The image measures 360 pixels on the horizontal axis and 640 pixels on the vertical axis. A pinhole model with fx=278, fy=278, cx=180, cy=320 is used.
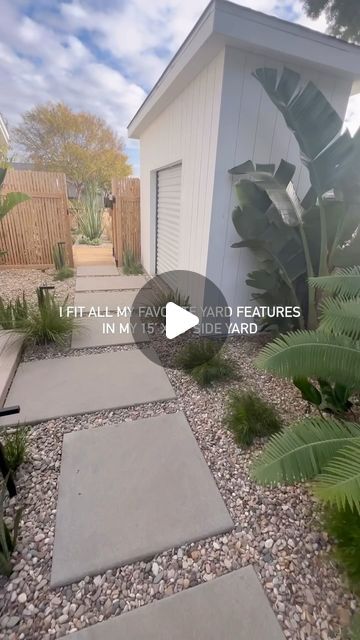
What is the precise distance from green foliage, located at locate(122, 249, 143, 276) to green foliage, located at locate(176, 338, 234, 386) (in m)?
4.13

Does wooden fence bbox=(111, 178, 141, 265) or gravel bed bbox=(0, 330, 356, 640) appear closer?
gravel bed bbox=(0, 330, 356, 640)

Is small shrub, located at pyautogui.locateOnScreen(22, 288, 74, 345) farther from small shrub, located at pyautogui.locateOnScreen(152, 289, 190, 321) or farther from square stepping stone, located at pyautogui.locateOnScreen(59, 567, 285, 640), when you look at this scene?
square stepping stone, located at pyautogui.locateOnScreen(59, 567, 285, 640)

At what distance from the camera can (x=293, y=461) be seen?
4.40ft

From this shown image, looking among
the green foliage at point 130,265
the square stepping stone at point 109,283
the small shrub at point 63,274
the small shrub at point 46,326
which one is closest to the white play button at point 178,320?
the small shrub at point 46,326

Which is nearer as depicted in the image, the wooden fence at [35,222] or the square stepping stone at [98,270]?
the wooden fence at [35,222]

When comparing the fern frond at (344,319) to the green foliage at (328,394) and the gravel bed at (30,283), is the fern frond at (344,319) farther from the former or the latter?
the gravel bed at (30,283)

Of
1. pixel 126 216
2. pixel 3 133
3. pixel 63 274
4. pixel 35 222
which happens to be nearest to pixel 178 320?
pixel 63 274

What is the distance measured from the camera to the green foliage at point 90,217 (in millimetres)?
10891

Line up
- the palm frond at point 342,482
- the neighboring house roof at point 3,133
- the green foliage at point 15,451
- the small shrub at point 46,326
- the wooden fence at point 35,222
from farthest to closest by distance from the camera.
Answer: the neighboring house roof at point 3,133 → the wooden fence at point 35,222 → the small shrub at point 46,326 → the green foliage at point 15,451 → the palm frond at point 342,482

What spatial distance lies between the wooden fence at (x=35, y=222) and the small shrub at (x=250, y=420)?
6283 mm

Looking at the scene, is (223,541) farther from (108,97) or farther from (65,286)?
(108,97)

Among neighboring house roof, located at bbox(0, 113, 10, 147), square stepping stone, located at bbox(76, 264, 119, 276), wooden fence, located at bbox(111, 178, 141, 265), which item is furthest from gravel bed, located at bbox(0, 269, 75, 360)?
neighboring house roof, located at bbox(0, 113, 10, 147)

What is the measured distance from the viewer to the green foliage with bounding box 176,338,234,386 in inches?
114

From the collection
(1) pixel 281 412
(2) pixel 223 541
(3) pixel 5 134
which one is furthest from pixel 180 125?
(3) pixel 5 134
